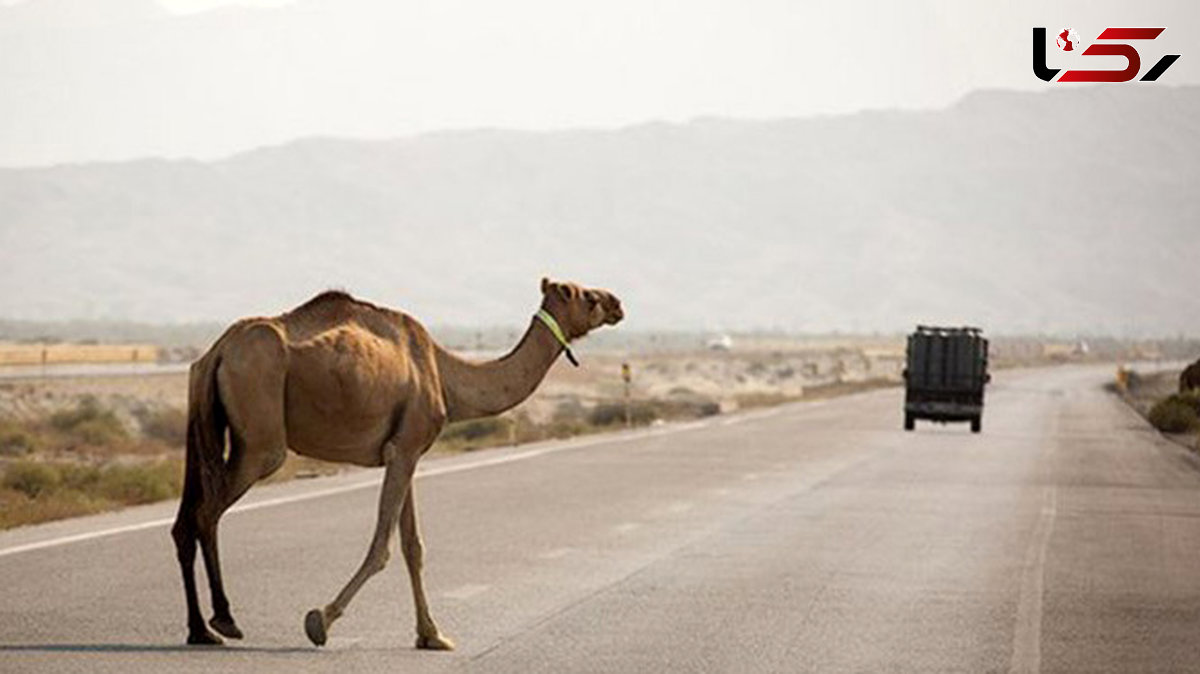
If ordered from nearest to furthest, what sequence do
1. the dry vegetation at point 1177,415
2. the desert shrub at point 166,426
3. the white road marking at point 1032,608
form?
the white road marking at point 1032,608 → the dry vegetation at point 1177,415 → the desert shrub at point 166,426

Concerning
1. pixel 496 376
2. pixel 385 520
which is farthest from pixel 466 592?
pixel 385 520

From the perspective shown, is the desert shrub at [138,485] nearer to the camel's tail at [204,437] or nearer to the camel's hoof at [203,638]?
the camel's hoof at [203,638]

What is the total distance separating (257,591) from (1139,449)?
29.9m

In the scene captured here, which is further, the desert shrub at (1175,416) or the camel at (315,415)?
the desert shrub at (1175,416)

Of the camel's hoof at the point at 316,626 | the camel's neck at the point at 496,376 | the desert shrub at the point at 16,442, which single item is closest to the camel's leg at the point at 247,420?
the camel's hoof at the point at 316,626

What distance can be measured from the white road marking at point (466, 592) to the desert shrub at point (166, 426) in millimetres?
35639

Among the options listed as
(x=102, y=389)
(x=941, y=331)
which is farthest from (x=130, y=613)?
(x=102, y=389)

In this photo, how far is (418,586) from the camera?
13070 millimetres

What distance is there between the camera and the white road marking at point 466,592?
52.8ft

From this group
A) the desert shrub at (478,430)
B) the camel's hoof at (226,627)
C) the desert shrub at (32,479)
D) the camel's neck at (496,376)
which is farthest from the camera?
the desert shrub at (478,430)

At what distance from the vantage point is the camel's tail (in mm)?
12758

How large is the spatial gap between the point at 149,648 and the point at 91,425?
40.7 meters

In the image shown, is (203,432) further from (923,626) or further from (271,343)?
(923,626)

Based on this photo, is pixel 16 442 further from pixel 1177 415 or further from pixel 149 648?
pixel 149 648
